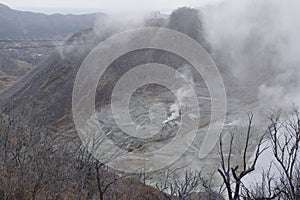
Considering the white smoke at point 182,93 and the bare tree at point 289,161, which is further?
the white smoke at point 182,93

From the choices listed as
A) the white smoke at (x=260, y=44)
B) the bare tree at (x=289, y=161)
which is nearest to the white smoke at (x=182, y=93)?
the white smoke at (x=260, y=44)

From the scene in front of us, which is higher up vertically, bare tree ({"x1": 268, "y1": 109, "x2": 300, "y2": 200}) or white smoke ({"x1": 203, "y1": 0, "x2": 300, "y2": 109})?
white smoke ({"x1": 203, "y1": 0, "x2": 300, "y2": 109})

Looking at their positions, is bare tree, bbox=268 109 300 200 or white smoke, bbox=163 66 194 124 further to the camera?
white smoke, bbox=163 66 194 124

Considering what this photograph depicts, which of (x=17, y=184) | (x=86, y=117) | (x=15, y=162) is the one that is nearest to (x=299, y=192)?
(x=17, y=184)

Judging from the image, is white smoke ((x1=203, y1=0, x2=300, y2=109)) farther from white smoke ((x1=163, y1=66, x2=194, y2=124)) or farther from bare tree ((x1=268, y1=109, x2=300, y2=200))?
bare tree ((x1=268, y1=109, x2=300, y2=200))

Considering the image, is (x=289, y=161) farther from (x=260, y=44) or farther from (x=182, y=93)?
(x=260, y=44)

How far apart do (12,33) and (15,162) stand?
7881 cm

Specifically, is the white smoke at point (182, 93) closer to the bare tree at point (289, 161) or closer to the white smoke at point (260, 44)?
the white smoke at point (260, 44)

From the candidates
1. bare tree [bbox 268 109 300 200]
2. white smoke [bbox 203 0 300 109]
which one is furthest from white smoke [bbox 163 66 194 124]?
bare tree [bbox 268 109 300 200]

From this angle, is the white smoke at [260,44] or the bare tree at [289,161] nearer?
the bare tree at [289,161]

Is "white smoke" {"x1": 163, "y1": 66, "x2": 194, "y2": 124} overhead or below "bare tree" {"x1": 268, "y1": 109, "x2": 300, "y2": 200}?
overhead

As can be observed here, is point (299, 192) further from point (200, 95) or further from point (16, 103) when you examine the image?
point (16, 103)

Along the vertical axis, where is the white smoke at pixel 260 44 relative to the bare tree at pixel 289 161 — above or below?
above

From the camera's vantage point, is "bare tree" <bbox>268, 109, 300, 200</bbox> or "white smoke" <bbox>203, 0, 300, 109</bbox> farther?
"white smoke" <bbox>203, 0, 300, 109</bbox>
